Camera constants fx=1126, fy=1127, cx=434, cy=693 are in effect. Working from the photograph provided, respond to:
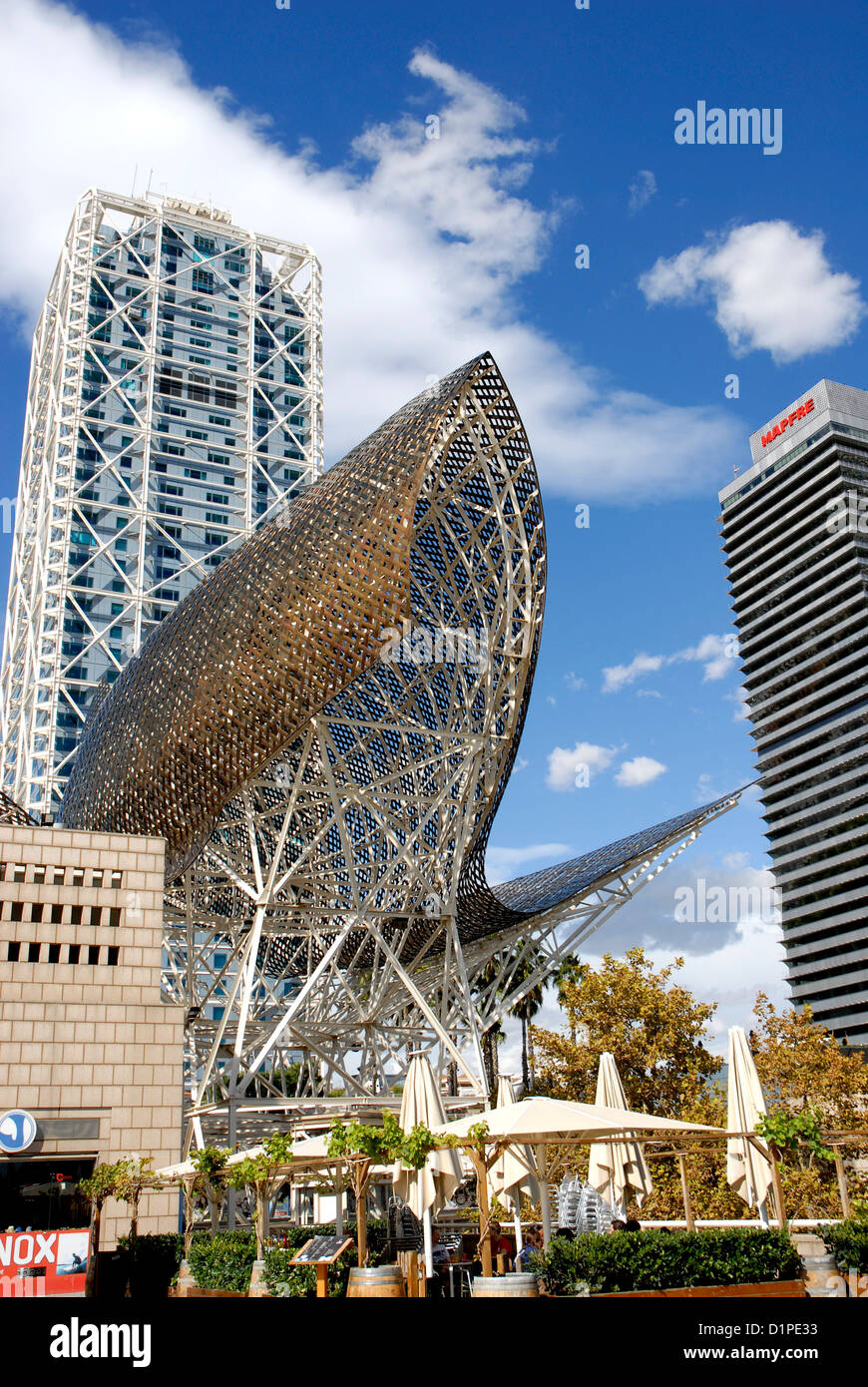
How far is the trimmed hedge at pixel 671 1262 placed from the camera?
590 inches

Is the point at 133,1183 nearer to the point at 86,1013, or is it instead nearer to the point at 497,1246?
the point at 86,1013

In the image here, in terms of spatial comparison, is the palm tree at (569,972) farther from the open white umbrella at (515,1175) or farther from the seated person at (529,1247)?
the open white umbrella at (515,1175)

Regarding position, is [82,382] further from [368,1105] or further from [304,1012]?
[368,1105]

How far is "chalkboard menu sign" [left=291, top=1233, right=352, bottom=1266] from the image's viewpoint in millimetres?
16438

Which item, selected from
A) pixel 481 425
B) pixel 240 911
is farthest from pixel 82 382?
pixel 481 425

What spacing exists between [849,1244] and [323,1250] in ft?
24.7

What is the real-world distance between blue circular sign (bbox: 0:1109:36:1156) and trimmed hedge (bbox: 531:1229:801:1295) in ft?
48.3

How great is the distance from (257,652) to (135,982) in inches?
357

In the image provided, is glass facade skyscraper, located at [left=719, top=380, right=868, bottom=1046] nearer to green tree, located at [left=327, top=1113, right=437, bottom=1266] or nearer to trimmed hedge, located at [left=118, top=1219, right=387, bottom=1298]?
trimmed hedge, located at [left=118, top=1219, right=387, bottom=1298]

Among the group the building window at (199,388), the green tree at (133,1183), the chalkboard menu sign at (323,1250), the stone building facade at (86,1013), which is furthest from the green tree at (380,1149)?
the building window at (199,388)

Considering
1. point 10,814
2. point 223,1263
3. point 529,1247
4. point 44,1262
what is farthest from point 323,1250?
point 10,814

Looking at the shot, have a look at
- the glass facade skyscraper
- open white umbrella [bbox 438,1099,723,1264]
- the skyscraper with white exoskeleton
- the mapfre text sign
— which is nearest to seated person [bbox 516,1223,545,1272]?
open white umbrella [bbox 438,1099,723,1264]

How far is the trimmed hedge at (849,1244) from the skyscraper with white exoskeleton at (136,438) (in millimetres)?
73687

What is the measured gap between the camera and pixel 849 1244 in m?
15.6
